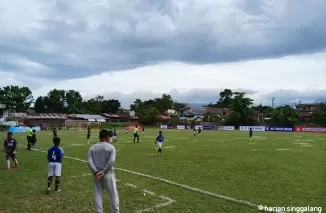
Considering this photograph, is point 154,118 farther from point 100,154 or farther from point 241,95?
point 100,154

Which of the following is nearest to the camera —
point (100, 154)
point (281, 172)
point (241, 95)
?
point (100, 154)

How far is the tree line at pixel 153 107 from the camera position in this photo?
9275cm

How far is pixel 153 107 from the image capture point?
11756cm

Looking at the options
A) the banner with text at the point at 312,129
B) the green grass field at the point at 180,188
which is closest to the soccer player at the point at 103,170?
the green grass field at the point at 180,188

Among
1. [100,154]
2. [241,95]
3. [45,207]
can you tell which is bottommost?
[45,207]

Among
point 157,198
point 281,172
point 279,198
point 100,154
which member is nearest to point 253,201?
point 279,198

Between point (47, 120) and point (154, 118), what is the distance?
34.0 m

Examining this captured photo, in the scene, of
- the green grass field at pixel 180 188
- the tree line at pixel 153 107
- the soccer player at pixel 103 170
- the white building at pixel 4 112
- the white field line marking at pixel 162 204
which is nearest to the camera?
the soccer player at pixel 103 170

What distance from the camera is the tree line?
92750 mm

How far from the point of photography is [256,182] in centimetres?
1238

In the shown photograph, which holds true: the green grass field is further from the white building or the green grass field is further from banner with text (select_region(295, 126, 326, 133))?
the white building

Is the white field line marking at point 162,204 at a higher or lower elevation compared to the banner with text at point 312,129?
lower

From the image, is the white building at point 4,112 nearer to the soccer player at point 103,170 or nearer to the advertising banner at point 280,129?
the advertising banner at point 280,129

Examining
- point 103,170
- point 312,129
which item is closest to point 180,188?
point 103,170
